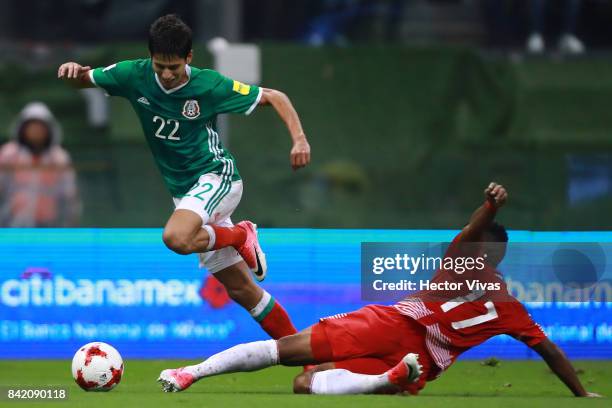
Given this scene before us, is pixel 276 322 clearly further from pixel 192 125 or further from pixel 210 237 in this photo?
pixel 192 125

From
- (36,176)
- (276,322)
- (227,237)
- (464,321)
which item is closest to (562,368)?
(464,321)

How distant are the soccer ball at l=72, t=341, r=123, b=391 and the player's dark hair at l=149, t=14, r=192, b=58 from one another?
1.70 m

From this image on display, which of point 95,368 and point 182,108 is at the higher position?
point 182,108

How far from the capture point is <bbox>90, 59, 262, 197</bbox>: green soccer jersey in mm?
8367

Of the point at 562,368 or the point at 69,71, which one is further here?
the point at 69,71

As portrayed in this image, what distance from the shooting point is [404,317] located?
318 inches

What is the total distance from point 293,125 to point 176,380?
60.9 inches

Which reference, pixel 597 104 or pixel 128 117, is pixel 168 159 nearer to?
pixel 128 117

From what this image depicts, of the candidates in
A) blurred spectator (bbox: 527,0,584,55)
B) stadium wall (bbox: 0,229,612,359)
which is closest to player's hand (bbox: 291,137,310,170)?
stadium wall (bbox: 0,229,612,359)

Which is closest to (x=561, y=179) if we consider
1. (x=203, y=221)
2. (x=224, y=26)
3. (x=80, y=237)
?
(x=224, y=26)

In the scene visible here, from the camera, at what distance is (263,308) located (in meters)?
8.79

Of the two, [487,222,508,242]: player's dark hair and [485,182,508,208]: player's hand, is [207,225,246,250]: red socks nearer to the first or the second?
[487,222,508,242]: player's dark hair

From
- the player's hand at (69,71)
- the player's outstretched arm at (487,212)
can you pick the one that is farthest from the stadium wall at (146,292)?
the player's hand at (69,71)

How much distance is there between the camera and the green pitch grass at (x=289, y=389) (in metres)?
7.23
